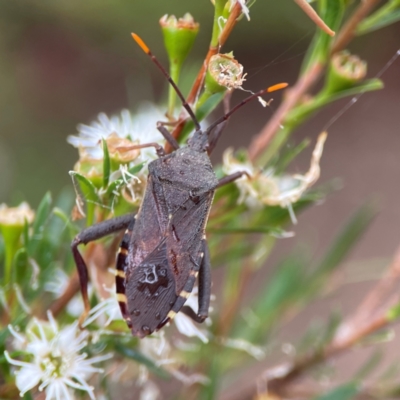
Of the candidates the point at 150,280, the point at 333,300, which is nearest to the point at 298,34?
the point at 333,300

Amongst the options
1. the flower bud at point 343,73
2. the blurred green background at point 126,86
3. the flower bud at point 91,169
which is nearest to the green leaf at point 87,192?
the flower bud at point 91,169

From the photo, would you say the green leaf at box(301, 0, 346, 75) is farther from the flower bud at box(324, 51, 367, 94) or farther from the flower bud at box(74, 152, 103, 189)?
the flower bud at box(74, 152, 103, 189)

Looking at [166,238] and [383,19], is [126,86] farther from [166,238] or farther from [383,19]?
[383,19]

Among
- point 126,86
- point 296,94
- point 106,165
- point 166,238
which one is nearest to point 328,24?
Answer: point 296,94

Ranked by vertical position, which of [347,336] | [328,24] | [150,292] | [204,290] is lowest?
[347,336]

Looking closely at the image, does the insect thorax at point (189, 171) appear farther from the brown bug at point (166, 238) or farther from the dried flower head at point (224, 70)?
the dried flower head at point (224, 70)

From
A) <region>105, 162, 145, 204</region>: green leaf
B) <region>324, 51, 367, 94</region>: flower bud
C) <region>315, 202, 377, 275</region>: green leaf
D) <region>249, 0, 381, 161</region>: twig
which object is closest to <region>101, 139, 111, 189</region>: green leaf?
<region>105, 162, 145, 204</region>: green leaf
